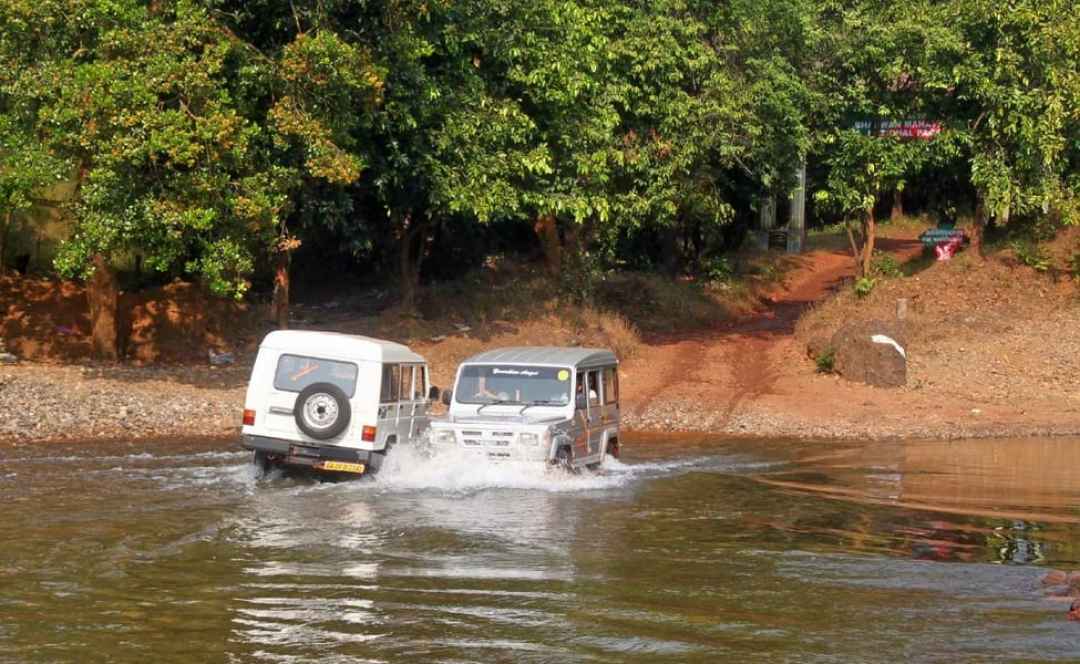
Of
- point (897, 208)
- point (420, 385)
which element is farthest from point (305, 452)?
point (897, 208)

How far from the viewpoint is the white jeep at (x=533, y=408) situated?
1795 cm

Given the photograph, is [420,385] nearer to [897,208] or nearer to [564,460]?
[564,460]

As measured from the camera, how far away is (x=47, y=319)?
3064 cm

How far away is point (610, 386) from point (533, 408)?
2.26 meters

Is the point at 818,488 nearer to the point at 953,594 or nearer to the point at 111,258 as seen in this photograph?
the point at 953,594

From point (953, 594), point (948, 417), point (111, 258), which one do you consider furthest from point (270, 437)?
point (948, 417)

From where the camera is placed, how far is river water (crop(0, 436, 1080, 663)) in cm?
1102

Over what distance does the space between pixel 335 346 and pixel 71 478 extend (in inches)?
151

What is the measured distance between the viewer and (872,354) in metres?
28.2

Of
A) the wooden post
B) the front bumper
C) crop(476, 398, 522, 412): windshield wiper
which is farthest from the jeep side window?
the wooden post

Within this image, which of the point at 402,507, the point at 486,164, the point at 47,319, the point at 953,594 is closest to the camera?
the point at 953,594

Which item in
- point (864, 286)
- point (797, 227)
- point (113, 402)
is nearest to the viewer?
point (113, 402)

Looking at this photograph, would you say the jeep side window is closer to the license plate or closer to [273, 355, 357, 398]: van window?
[273, 355, 357, 398]: van window

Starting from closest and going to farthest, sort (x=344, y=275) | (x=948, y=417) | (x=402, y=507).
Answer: (x=402, y=507)
(x=948, y=417)
(x=344, y=275)
